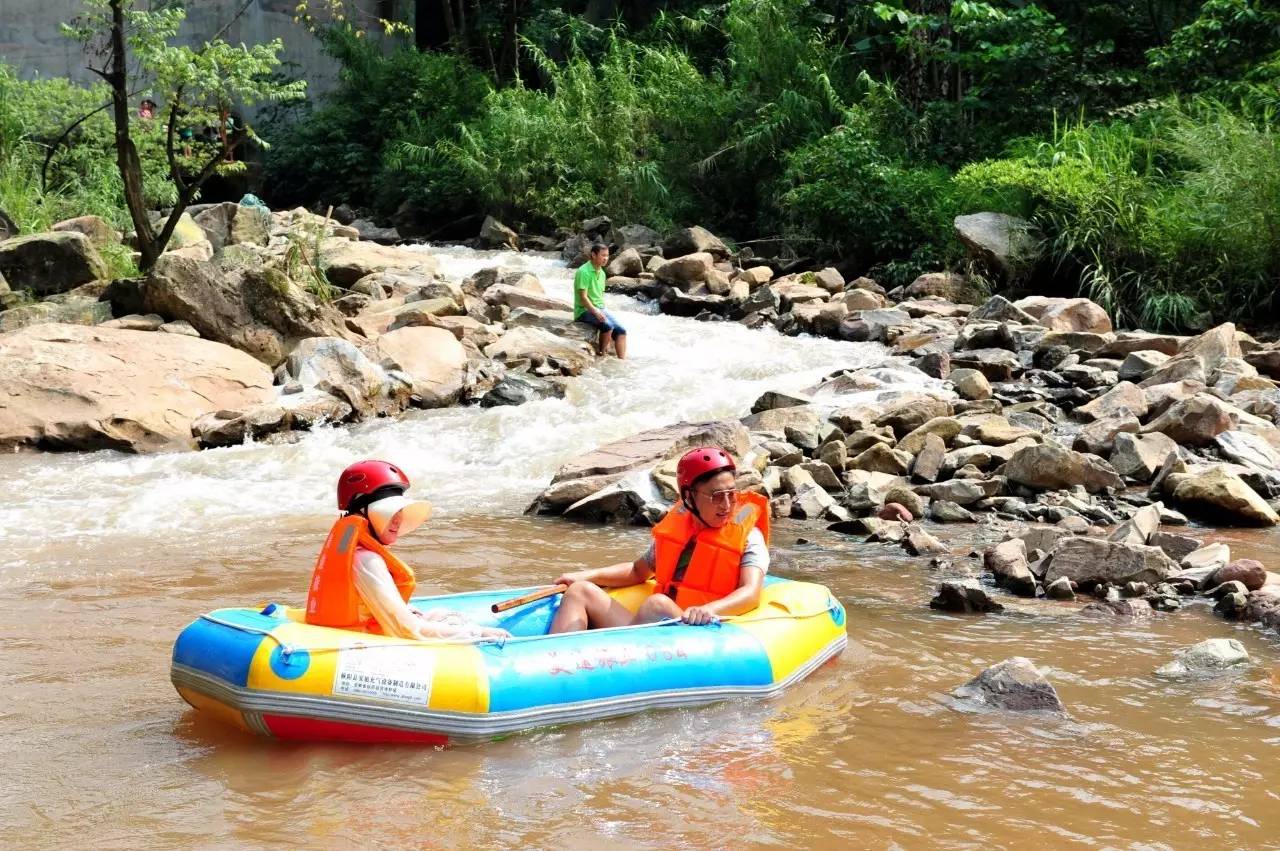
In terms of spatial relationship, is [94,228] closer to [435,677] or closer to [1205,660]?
[435,677]

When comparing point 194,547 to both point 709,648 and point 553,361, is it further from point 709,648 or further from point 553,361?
point 553,361

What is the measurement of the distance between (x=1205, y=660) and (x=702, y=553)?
1880 mm

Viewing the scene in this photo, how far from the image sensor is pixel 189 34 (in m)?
22.9

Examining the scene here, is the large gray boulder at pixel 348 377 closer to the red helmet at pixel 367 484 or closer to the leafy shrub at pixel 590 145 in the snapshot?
the red helmet at pixel 367 484

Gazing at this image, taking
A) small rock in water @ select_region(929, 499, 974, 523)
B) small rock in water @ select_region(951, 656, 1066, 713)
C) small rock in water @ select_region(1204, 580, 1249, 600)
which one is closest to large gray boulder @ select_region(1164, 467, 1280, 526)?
small rock in water @ select_region(929, 499, 974, 523)

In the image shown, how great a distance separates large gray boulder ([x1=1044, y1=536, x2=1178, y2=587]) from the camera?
5.76 m

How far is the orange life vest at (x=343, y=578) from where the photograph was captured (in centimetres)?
415

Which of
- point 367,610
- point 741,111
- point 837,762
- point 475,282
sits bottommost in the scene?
point 837,762

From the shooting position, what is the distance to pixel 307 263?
39.4 feet

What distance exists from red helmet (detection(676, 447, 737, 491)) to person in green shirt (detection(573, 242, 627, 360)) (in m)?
6.87

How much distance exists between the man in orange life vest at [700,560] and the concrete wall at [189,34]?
1822 cm

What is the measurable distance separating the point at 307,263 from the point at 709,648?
8.54 metres

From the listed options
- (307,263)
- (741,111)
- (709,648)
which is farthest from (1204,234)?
(709,648)

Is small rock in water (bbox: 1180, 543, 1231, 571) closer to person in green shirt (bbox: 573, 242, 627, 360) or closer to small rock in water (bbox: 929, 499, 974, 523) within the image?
small rock in water (bbox: 929, 499, 974, 523)
